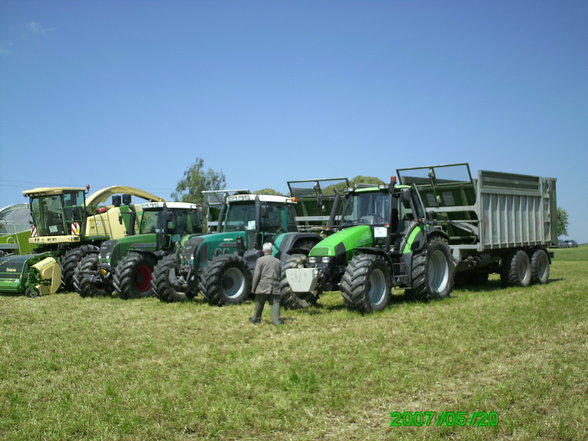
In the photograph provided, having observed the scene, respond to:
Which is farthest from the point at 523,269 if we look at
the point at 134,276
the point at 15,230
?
the point at 15,230

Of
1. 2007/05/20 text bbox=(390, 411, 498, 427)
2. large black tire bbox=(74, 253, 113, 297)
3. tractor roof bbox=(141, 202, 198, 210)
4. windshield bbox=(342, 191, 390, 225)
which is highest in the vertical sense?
tractor roof bbox=(141, 202, 198, 210)

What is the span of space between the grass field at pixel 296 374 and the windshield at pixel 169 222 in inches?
171

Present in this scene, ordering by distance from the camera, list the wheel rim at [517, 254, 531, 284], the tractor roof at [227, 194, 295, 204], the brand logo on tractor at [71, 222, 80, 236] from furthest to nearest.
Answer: the brand logo on tractor at [71, 222, 80, 236], the wheel rim at [517, 254, 531, 284], the tractor roof at [227, 194, 295, 204]

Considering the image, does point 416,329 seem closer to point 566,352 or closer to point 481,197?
point 566,352

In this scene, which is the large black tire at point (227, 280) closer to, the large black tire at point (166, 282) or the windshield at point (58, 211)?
the large black tire at point (166, 282)

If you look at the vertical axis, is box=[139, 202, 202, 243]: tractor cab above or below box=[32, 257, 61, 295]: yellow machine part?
above

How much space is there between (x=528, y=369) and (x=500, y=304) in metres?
5.07

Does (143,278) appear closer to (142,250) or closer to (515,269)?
(142,250)

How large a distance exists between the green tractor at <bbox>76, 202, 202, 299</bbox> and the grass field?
336 cm

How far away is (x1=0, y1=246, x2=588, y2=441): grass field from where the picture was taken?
5.18m

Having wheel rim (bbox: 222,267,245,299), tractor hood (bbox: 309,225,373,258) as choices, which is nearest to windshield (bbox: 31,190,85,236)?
wheel rim (bbox: 222,267,245,299)

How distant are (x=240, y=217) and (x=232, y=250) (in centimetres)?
77

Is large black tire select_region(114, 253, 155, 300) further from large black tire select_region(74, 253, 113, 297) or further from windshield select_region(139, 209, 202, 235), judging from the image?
large black tire select_region(74, 253, 113, 297)

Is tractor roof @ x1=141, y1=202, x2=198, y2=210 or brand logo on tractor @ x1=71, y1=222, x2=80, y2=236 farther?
brand logo on tractor @ x1=71, y1=222, x2=80, y2=236
